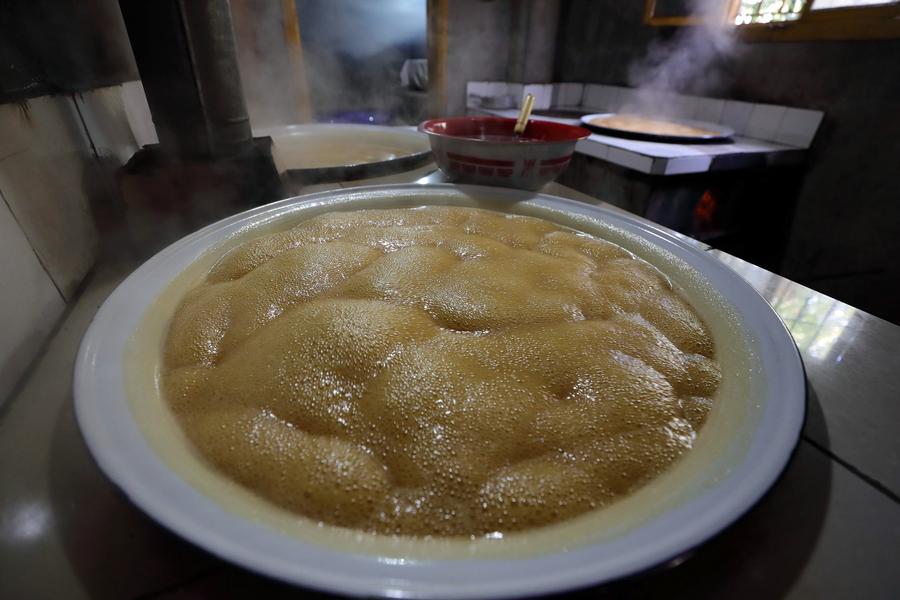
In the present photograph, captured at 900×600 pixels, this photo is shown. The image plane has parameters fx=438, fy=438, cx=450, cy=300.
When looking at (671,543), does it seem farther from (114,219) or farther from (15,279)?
(114,219)

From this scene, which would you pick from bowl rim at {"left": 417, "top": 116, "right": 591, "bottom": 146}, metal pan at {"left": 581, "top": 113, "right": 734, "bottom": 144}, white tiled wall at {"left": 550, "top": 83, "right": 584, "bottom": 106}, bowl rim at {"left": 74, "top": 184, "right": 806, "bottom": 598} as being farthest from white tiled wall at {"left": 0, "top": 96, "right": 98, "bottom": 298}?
white tiled wall at {"left": 550, "top": 83, "right": 584, "bottom": 106}

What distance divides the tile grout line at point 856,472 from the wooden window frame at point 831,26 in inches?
105

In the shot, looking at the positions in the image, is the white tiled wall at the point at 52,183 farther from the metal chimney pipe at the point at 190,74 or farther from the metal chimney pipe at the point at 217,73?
the metal chimney pipe at the point at 217,73

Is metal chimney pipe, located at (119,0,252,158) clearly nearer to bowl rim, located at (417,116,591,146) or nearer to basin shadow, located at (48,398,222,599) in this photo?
bowl rim, located at (417,116,591,146)

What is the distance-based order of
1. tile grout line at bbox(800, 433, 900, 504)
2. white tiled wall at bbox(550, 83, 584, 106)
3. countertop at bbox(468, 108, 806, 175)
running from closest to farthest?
tile grout line at bbox(800, 433, 900, 504)
countertop at bbox(468, 108, 806, 175)
white tiled wall at bbox(550, 83, 584, 106)

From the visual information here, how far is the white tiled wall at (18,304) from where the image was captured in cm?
74

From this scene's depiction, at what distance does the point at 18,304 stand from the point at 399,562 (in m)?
0.85

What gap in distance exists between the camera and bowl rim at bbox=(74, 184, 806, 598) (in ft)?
1.24

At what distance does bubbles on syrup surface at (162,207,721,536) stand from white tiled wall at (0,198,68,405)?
274 mm

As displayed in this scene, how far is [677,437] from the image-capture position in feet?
1.96

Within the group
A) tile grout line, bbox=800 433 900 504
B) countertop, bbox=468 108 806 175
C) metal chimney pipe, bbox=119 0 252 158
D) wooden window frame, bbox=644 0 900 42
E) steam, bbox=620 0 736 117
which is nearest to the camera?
tile grout line, bbox=800 433 900 504

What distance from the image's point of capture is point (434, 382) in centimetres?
63

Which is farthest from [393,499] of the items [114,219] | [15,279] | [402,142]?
[402,142]

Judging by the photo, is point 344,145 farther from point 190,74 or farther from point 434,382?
point 434,382
